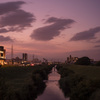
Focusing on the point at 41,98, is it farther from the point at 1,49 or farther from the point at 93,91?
the point at 1,49

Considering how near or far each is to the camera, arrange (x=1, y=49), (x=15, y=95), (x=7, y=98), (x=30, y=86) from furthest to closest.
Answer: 1. (x=1, y=49)
2. (x=30, y=86)
3. (x=15, y=95)
4. (x=7, y=98)

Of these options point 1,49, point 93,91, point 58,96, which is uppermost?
point 1,49

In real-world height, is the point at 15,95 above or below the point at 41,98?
above

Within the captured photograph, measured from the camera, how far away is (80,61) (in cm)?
13100

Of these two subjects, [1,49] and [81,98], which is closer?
[81,98]

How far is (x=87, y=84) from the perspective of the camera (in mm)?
27297

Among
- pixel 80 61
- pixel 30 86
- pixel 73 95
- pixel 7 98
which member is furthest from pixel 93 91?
pixel 80 61

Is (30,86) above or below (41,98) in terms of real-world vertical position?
above

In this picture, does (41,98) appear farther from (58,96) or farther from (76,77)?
(76,77)

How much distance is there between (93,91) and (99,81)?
8.72 feet

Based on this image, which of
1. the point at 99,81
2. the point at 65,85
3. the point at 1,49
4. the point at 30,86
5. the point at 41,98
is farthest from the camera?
the point at 1,49

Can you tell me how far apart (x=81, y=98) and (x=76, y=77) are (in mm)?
8529

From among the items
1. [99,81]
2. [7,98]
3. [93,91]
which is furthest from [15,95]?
[99,81]

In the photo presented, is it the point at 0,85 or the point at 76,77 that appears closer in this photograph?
the point at 0,85
